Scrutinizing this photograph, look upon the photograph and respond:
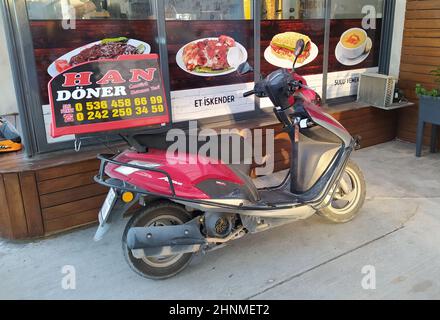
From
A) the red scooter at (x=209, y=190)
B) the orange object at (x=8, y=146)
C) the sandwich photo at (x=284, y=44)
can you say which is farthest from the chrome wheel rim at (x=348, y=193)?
the orange object at (x=8, y=146)

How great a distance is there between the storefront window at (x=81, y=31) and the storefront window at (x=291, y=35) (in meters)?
1.28

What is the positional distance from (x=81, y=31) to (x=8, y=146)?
3.48 feet

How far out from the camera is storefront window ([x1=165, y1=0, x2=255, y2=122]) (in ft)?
12.1

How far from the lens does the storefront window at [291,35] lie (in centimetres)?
423

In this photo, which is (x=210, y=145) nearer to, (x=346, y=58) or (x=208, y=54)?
(x=208, y=54)

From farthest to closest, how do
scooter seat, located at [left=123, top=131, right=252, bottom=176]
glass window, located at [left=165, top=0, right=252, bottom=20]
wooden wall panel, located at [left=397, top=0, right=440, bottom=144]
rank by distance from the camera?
wooden wall panel, located at [left=397, top=0, right=440, bottom=144] → glass window, located at [left=165, top=0, right=252, bottom=20] → scooter seat, located at [left=123, top=131, right=252, bottom=176]

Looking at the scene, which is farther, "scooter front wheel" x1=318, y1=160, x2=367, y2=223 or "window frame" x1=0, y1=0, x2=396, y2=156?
"scooter front wheel" x1=318, y1=160, x2=367, y2=223

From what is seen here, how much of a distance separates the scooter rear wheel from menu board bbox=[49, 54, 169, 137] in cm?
64

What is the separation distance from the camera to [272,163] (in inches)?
167

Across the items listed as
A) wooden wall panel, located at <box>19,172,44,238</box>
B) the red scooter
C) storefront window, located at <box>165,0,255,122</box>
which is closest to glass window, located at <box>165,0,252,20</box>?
storefront window, located at <box>165,0,255,122</box>

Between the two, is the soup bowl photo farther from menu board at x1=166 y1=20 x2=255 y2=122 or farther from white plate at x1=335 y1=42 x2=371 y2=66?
menu board at x1=166 y1=20 x2=255 y2=122

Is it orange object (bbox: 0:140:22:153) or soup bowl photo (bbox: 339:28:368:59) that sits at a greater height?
soup bowl photo (bbox: 339:28:368:59)
